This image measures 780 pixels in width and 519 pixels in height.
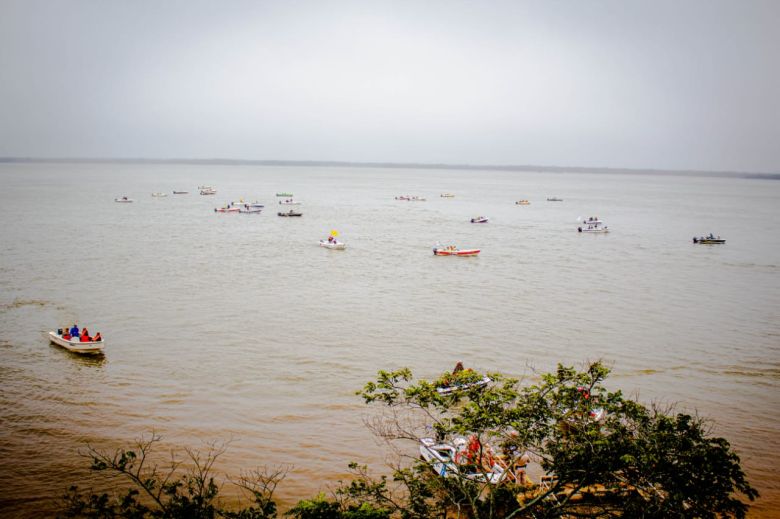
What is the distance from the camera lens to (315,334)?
27.2 m

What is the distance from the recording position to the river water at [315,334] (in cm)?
1767


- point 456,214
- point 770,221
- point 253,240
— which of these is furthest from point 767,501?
point 770,221

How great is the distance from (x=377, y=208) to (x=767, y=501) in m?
87.9

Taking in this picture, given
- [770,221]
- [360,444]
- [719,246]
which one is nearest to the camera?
[360,444]

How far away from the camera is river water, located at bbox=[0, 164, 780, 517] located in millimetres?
17672

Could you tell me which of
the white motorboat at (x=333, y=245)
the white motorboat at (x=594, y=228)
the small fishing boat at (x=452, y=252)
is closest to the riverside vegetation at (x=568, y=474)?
the small fishing boat at (x=452, y=252)

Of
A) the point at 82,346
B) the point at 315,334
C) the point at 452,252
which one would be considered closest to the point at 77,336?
the point at 82,346

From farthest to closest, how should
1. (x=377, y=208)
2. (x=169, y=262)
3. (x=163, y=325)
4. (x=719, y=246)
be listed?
1. (x=377, y=208)
2. (x=719, y=246)
3. (x=169, y=262)
4. (x=163, y=325)

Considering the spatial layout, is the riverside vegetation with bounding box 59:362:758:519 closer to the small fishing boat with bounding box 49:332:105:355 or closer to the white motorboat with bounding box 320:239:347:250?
the small fishing boat with bounding box 49:332:105:355

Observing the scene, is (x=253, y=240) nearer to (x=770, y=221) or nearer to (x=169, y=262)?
(x=169, y=262)

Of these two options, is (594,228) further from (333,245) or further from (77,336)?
(77,336)

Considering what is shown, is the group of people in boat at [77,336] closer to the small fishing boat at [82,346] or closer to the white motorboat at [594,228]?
the small fishing boat at [82,346]

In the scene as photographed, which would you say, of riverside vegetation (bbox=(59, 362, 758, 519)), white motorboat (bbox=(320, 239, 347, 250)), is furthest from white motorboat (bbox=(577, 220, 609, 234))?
riverside vegetation (bbox=(59, 362, 758, 519))

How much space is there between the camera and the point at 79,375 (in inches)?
857
